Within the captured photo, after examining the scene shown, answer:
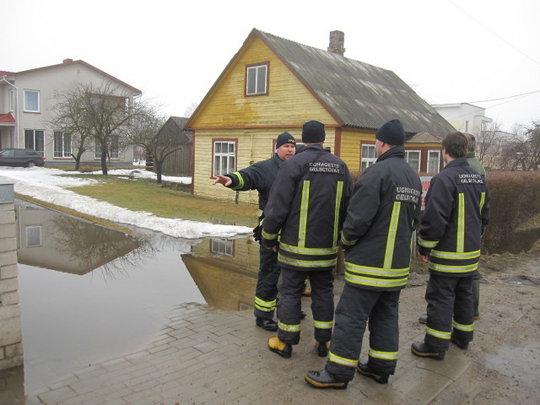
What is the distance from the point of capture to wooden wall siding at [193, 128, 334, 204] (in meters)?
17.4

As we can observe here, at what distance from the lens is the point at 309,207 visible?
158 inches

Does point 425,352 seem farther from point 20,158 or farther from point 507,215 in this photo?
point 20,158

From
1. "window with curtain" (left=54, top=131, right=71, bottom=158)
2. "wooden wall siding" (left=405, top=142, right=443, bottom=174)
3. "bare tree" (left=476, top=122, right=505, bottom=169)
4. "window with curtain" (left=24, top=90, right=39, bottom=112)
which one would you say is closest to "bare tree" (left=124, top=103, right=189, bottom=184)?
"window with curtain" (left=54, top=131, right=71, bottom=158)

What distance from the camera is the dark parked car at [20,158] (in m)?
31.1

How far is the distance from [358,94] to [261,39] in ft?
14.0

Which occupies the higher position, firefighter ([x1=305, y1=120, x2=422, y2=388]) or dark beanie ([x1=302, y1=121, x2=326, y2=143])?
dark beanie ([x1=302, y1=121, x2=326, y2=143])

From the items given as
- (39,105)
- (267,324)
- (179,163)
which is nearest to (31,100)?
(39,105)

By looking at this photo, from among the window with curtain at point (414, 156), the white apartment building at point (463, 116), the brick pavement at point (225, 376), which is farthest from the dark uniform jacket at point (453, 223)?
the white apartment building at point (463, 116)

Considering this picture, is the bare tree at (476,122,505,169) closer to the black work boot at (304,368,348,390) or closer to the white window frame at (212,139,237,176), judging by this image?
the white window frame at (212,139,237,176)

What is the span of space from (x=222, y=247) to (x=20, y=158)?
27.5 meters

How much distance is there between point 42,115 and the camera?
117 ft

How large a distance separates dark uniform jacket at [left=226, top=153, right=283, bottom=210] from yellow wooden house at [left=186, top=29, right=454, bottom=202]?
10570mm

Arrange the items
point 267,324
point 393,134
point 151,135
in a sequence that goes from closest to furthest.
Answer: point 393,134 < point 267,324 < point 151,135

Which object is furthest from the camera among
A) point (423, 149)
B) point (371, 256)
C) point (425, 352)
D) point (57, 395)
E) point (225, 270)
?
point (423, 149)
